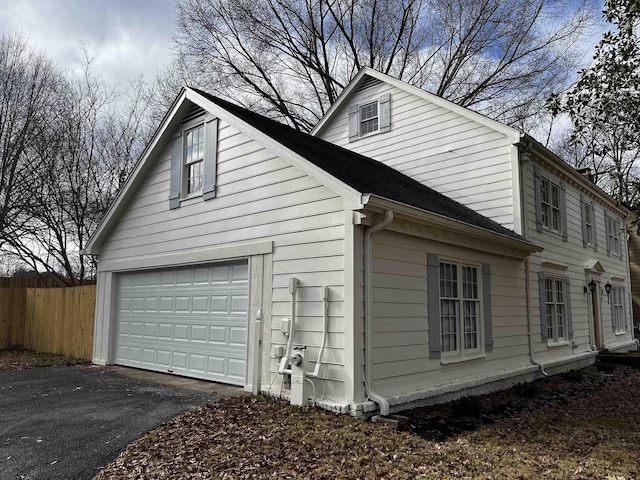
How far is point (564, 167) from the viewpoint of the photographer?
12555mm

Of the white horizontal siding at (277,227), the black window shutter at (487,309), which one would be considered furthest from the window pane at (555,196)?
the white horizontal siding at (277,227)

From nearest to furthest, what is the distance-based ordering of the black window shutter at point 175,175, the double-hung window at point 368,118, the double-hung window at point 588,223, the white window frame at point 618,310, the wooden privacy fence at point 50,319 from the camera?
the black window shutter at point 175,175, the wooden privacy fence at point 50,319, the double-hung window at point 368,118, the double-hung window at point 588,223, the white window frame at point 618,310

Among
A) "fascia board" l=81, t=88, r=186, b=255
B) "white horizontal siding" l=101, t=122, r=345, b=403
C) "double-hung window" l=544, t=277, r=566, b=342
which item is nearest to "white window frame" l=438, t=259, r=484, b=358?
"white horizontal siding" l=101, t=122, r=345, b=403

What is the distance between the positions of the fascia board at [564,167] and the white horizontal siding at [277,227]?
5.16 metres

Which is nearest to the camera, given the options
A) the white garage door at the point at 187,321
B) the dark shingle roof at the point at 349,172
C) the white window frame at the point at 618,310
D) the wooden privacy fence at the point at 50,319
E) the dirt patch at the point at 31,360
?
the dark shingle roof at the point at 349,172

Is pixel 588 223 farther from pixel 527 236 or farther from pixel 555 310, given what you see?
pixel 527 236

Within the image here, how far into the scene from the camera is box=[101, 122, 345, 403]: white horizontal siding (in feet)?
22.1

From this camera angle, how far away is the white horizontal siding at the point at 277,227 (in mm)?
Result: 6750

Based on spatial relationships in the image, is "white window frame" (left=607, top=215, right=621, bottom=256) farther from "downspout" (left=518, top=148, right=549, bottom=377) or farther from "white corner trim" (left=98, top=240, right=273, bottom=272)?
"white corner trim" (left=98, top=240, right=273, bottom=272)

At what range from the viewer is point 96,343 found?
11.4 metres

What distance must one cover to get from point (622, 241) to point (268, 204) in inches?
641

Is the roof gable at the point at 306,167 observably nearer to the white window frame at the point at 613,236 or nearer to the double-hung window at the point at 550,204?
the double-hung window at the point at 550,204

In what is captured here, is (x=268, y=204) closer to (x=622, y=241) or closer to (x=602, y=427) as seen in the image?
(x=602, y=427)

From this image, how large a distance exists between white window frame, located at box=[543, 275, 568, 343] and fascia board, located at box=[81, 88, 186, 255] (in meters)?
9.15
